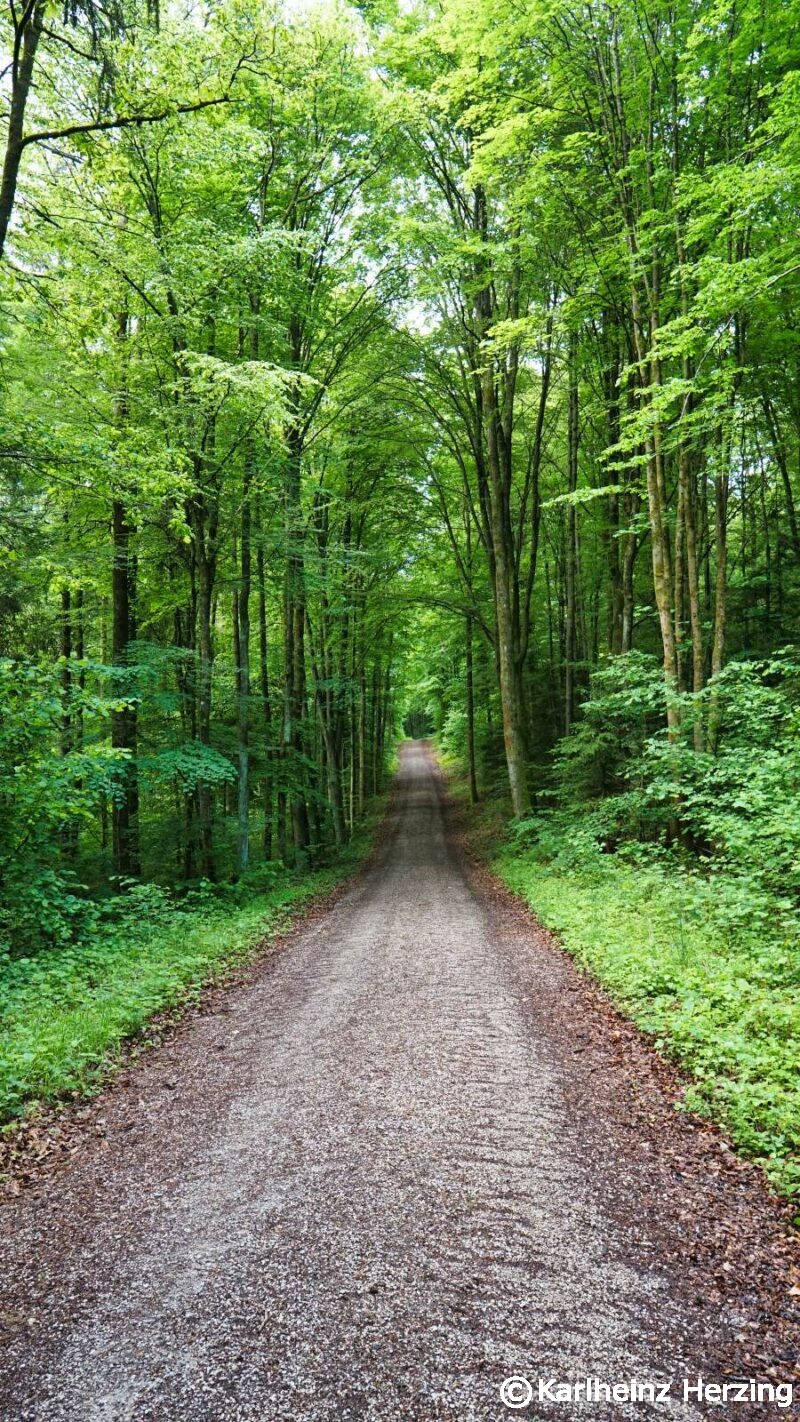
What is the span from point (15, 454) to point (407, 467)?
13.6m

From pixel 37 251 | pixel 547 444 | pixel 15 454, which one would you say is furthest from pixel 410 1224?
pixel 547 444

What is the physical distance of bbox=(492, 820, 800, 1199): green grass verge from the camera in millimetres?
3908

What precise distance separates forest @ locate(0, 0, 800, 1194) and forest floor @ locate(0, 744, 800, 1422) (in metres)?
0.66

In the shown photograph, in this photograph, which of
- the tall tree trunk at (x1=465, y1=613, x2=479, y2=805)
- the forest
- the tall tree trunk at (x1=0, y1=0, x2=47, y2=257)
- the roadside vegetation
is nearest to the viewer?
the roadside vegetation

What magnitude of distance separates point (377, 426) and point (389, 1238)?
17.3 m

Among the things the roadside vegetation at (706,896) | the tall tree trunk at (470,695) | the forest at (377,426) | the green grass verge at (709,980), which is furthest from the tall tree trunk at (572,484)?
the green grass verge at (709,980)

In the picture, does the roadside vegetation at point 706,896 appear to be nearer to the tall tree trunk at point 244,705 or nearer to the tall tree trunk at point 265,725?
the tall tree trunk at point 244,705

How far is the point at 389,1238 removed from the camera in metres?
3.13

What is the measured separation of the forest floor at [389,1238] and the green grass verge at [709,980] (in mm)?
250

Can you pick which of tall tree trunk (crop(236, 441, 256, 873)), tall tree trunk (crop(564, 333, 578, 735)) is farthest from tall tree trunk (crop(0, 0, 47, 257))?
tall tree trunk (crop(564, 333, 578, 735))

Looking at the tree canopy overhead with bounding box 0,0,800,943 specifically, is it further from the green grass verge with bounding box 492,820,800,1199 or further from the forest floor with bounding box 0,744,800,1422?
the forest floor with bounding box 0,744,800,1422

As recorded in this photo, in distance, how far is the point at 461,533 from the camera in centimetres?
2202

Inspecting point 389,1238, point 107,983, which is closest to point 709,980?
point 389,1238

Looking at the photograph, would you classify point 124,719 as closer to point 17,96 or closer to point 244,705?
point 244,705
